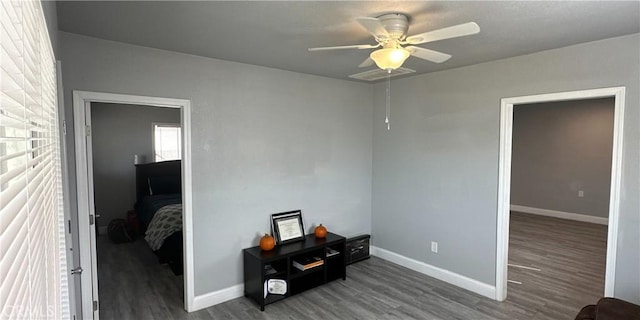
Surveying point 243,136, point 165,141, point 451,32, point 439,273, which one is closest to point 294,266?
point 243,136

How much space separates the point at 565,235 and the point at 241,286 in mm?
5372

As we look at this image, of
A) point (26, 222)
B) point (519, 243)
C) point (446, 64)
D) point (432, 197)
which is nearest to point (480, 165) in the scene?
point (432, 197)

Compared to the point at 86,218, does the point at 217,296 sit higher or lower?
lower

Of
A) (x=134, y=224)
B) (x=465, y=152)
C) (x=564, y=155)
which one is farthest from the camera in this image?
(x=564, y=155)

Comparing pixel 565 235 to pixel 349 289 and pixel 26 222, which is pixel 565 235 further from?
pixel 26 222

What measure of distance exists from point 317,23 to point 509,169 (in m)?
2.42

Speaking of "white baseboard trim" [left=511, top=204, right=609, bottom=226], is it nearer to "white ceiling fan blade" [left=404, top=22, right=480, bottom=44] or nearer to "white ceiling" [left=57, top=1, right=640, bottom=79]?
"white ceiling" [left=57, top=1, right=640, bottom=79]

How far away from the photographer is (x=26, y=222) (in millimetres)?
615

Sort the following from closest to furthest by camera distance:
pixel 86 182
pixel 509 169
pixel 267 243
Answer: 1. pixel 86 182
2. pixel 509 169
3. pixel 267 243

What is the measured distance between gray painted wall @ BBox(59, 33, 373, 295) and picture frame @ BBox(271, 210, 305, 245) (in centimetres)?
8

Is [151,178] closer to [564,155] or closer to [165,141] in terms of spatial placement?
[165,141]

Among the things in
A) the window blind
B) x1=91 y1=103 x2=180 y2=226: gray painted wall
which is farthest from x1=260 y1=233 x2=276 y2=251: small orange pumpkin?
x1=91 y1=103 x2=180 y2=226: gray painted wall

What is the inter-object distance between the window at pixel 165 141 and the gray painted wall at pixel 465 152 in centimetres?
401

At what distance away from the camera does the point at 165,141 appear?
21.1 ft
